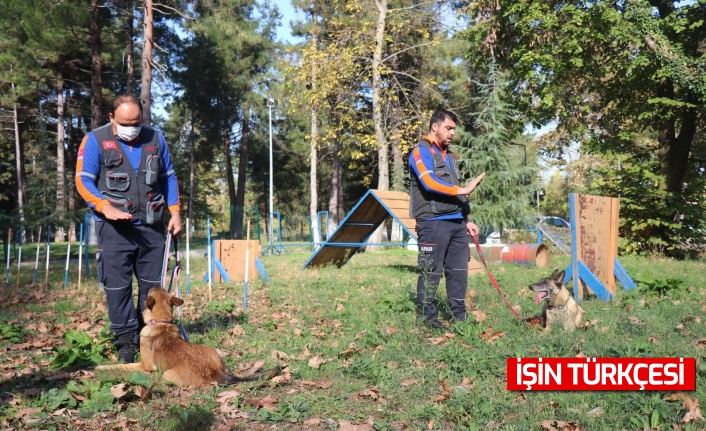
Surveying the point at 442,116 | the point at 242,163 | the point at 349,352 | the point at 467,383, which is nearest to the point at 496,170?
the point at 442,116

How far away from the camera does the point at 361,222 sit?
11055mm

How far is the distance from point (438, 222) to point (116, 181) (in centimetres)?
282

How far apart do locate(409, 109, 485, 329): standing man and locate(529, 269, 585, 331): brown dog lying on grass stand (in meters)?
0.73

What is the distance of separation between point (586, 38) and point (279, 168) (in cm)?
2827

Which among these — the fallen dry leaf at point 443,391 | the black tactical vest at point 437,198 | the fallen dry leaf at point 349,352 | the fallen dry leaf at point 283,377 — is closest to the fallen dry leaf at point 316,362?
the fallen dry leaf at point 349,352

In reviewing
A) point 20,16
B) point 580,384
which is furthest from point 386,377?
point 20,16

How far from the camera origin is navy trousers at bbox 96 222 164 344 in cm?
427

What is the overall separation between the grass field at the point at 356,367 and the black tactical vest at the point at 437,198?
1.08 metres

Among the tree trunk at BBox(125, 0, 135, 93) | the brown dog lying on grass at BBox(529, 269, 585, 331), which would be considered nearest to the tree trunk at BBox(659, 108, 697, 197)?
the brown dog lying on grass at BBox(529, 269, 585, 331)

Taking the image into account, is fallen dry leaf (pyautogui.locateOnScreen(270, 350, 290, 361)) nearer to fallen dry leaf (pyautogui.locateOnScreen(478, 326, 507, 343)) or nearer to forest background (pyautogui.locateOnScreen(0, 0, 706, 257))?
fallen dry leaf (pyautogui.locateOnScreen(478, 326, 507, 343))

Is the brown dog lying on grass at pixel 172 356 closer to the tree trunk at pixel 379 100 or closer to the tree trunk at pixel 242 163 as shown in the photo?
the tree trunk at pixel 379 100

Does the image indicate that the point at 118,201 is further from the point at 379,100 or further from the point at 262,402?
the point at 379,100

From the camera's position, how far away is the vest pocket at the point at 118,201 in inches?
167

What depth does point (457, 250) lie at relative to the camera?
17.2 ft
